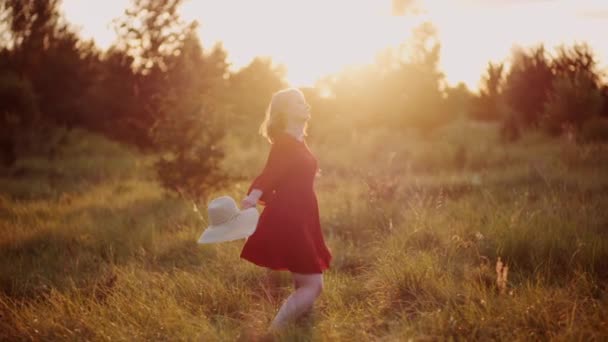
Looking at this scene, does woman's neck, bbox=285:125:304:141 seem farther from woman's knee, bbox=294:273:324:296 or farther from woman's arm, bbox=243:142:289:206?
woman's knee, bbox=294:273:324:296

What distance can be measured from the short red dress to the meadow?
44 cm

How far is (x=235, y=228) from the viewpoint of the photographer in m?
3.08

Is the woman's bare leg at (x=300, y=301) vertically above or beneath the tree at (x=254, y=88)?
beneath

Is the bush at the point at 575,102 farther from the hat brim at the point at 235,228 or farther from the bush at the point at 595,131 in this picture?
→ the hat brim at the point at 235,228

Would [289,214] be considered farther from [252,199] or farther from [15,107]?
[15,107]

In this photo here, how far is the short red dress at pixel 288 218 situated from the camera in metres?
3.22

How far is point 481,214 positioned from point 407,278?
2.04m

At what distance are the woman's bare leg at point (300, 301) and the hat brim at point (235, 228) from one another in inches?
20.5

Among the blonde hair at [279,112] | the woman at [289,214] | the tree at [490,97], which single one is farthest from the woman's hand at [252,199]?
the tree at [490,97]

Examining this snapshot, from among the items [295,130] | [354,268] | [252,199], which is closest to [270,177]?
[252,199]

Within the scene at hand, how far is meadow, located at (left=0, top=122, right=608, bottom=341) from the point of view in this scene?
3113 mm

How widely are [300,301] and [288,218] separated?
21.5 inches

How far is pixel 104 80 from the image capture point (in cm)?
1989

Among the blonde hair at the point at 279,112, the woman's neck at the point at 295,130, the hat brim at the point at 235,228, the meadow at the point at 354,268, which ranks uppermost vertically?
the blonde hair at the point at 279,112
